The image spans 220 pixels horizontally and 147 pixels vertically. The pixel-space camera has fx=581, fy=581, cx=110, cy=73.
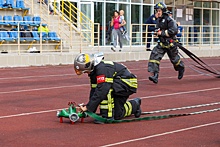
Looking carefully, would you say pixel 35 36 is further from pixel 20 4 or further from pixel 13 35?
pixel 20 4

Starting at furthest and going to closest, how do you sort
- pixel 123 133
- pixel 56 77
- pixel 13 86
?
pixel 56 77 < pixel 13 86 < pixel 123 133

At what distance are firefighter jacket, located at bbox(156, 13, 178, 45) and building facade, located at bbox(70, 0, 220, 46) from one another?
1764 cm

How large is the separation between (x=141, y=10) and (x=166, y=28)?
22184mm

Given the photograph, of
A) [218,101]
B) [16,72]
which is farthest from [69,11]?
[218,101]

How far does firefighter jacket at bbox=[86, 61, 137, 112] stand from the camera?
30.2ft

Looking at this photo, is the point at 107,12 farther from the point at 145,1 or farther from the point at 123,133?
the point at 123,133

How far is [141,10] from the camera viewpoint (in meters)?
37.3

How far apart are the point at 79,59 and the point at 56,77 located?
8655 millimetres

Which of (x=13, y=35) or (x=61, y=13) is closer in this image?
(x=13, y=35)

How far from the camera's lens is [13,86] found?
15.1 meters

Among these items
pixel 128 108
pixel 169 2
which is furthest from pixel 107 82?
pixel 169 2

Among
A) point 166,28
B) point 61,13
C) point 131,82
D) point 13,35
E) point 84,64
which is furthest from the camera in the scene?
point 61,13

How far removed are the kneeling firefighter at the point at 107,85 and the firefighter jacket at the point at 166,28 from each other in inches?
221

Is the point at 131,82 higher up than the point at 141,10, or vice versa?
the point at 141,10
